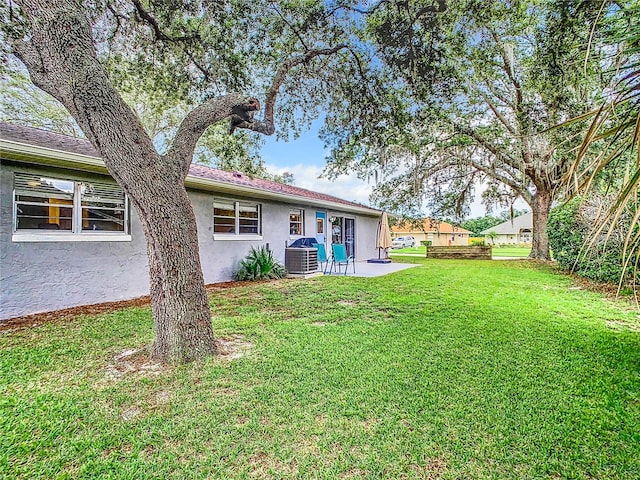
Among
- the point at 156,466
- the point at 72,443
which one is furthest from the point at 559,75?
the point at 72,443

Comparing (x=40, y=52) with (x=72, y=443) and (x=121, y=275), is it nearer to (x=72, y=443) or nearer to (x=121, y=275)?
(x=72, y=443)

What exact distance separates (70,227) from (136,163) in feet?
13.2

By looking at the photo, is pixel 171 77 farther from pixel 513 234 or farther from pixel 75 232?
pixel 513 234

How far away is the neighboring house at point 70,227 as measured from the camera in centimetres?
545

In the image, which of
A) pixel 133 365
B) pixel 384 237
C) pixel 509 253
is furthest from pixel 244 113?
pixel 509 253

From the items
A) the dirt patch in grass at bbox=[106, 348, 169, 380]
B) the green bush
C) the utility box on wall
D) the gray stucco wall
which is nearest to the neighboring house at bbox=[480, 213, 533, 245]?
the utility box on wall

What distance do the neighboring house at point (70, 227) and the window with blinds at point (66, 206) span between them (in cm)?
1

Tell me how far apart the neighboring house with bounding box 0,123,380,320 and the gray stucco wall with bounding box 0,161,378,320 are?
0.5 inches

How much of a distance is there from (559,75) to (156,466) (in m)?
7.20

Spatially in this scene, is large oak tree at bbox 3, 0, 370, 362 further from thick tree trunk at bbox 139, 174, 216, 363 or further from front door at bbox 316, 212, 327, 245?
front door at bbox 316, 212, 327, 245

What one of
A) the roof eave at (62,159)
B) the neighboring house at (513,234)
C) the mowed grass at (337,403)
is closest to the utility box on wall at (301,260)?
the roof eave at (62,159)

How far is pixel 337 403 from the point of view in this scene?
2791 millimetres

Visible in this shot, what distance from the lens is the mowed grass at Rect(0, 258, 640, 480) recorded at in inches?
83.1

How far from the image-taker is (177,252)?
3.62m
